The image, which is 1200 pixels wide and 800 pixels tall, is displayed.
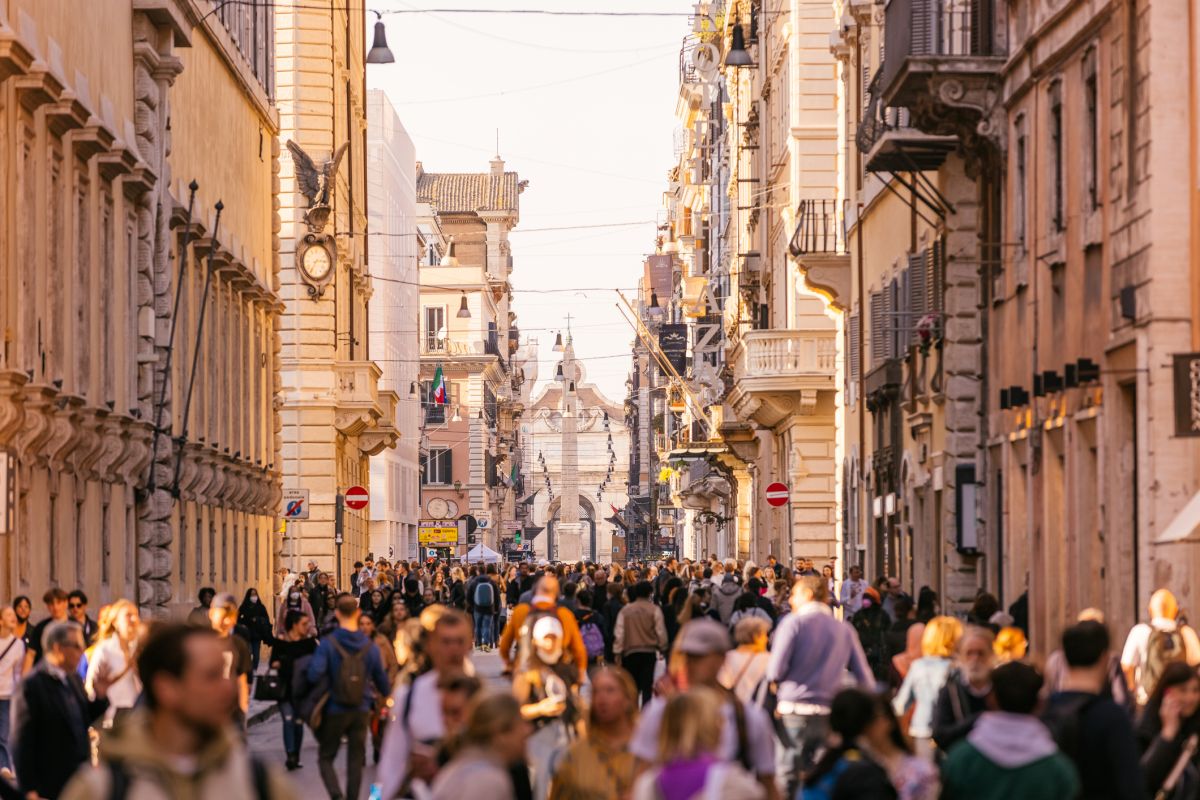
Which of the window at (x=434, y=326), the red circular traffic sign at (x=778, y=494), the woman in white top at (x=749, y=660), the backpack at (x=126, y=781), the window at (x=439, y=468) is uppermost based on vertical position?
the window at (x=434, y=326)

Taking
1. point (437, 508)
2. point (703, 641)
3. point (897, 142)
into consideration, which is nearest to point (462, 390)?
point (437, 508)

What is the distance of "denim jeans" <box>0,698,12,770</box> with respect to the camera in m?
19.0

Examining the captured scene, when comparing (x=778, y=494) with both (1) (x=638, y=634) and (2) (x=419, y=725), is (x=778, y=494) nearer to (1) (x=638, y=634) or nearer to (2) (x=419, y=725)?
(1) (x=638, y=634)

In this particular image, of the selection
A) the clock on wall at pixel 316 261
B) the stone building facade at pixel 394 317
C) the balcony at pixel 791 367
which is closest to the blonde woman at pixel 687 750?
the balcony at pixel 791 367

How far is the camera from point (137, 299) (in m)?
36.8

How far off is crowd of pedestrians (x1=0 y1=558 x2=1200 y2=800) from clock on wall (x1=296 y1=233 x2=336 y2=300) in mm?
34680

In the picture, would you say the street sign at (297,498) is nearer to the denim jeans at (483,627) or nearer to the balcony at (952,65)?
the denim jeans at (483,627)

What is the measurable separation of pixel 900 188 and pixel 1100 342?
12.6m

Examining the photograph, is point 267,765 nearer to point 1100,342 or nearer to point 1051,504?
point 1100,342

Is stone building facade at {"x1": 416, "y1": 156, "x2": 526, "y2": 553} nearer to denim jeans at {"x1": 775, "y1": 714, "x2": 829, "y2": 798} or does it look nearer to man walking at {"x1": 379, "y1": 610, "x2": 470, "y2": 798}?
denim jeans at {"x1": 775, "y1": 714, "x2": 829, "y2": 798}

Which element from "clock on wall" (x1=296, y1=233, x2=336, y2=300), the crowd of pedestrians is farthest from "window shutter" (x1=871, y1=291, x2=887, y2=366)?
"clock on wall" (x1=296, y1=233, x2=336, y2=300)

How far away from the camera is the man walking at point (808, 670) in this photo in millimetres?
15844

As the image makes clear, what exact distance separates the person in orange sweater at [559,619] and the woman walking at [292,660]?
3.73 m

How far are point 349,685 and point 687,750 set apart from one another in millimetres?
9385
